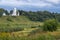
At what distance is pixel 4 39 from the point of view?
95.8 ft

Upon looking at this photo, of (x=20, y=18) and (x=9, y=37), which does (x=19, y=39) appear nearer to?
(x=9, y=37)

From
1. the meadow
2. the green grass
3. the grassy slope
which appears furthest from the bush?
the grassy slope

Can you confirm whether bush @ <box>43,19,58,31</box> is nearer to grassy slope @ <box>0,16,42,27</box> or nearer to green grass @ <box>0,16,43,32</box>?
green grass @ <box>0,16,43,32</box>

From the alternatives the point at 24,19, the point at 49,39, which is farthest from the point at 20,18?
the point at 49,39

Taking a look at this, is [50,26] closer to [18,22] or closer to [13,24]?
[13,24]

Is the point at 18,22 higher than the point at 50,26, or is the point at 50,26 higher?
the point at 50,26

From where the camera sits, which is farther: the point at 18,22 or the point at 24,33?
the point at 18,22


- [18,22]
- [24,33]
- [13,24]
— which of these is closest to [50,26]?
[24,33]

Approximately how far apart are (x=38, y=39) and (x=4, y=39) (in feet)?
16.5

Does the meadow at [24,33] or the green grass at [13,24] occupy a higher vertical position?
the meadow at [24,33]

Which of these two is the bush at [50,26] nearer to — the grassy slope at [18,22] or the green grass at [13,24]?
the green grass at [13,24]

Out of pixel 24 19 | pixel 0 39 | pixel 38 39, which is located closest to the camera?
pixel 0 39

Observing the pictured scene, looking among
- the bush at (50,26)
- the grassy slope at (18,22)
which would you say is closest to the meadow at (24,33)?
the grassy slope at (18,22)

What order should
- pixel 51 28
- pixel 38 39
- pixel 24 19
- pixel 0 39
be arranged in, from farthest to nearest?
pixel 24 19 → pixel 51 28 → pixel 38 39 → pixel 0 39
